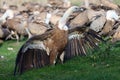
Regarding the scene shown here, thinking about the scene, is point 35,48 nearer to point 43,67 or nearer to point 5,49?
point 43,67

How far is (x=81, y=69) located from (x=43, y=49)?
91 cm

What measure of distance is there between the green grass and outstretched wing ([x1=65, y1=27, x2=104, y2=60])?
0.27 meters

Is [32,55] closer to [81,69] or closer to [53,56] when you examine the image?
[53,56]

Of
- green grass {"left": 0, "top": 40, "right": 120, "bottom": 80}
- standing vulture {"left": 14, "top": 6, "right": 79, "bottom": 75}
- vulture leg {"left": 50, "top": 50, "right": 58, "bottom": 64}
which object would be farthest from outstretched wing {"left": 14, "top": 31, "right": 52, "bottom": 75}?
green grass {"left": 0, "top": 40, "right": 120, "bottom": 80}

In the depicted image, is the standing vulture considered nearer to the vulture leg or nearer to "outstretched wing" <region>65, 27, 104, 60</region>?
the vulture leg

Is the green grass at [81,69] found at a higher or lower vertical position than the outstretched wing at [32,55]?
lower

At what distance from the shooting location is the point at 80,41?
9.86 meters

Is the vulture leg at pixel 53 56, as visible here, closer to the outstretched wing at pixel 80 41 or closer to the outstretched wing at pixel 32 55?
the outstretched wing at pixel 32 55

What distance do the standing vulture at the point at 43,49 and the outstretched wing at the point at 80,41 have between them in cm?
35

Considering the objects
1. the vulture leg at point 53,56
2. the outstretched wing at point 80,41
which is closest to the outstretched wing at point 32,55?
the vulture leg at point 53,56

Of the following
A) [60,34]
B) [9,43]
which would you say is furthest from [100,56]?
[9,43]

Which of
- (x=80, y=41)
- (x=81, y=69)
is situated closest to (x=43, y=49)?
(x=81, y=69)

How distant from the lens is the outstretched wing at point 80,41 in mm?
9758

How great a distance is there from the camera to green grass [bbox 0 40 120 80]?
8.38 m
